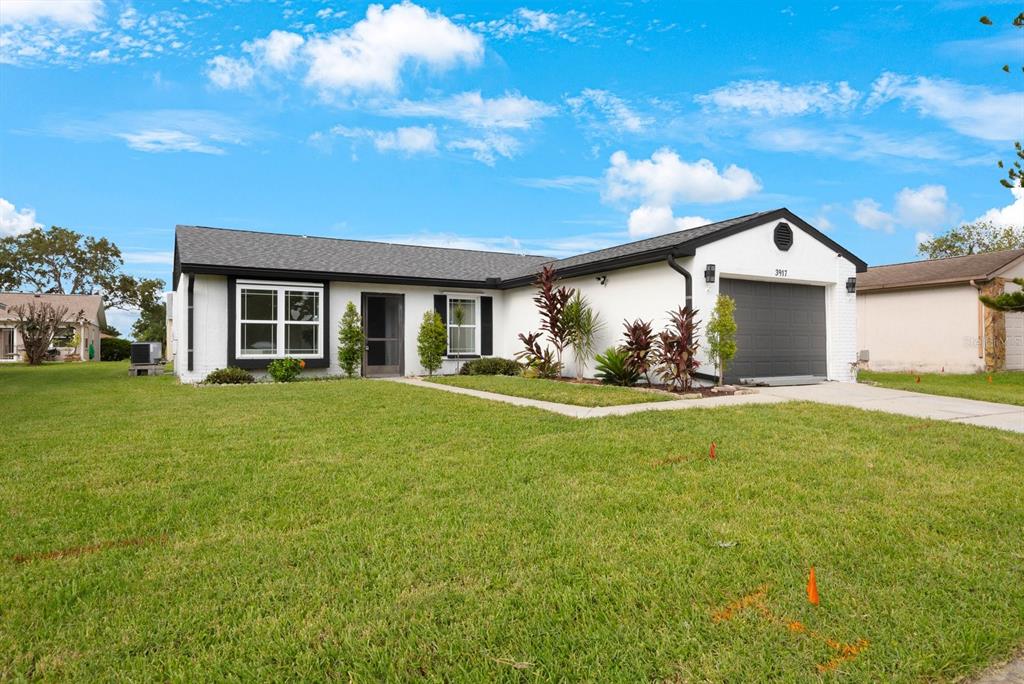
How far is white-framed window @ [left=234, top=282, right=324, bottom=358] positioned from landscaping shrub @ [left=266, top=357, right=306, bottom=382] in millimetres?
419

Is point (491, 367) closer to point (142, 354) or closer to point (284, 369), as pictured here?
point (284, 369)

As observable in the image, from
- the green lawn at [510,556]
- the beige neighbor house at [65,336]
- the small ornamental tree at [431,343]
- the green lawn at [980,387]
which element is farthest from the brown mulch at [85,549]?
the beige neighbor house at [65,336]

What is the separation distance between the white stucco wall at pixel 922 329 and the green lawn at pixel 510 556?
43.2 ft

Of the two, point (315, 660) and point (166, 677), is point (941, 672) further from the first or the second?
point (166, 677)

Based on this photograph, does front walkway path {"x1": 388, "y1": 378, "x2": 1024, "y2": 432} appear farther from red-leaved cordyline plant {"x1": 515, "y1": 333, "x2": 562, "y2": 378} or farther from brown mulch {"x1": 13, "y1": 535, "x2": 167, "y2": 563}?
brown mulch {"x1": 13, "y1": 535, "x2": 167, "y2": 563}

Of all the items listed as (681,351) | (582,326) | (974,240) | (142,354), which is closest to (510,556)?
(681,351)

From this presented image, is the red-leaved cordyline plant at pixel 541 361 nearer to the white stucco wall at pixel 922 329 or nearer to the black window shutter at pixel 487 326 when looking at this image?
the black window shutter at pixel 487 326

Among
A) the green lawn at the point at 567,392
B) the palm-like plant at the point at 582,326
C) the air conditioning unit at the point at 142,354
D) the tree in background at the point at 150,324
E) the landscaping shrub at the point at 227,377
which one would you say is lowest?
the green lawn at the point at 567,392

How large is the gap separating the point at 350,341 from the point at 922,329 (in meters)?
16.8

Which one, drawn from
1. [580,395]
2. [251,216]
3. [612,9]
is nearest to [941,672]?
[580,395]

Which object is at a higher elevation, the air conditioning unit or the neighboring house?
the neighboring house

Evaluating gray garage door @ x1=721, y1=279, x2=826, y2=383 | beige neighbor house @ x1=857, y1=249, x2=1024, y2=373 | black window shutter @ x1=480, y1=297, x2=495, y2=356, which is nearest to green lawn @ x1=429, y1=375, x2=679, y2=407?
gray garage door @ x1=721, y1=279, x2=826, y2=383

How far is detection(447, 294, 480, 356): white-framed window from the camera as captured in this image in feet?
50.4

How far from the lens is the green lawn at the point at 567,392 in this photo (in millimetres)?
8656
